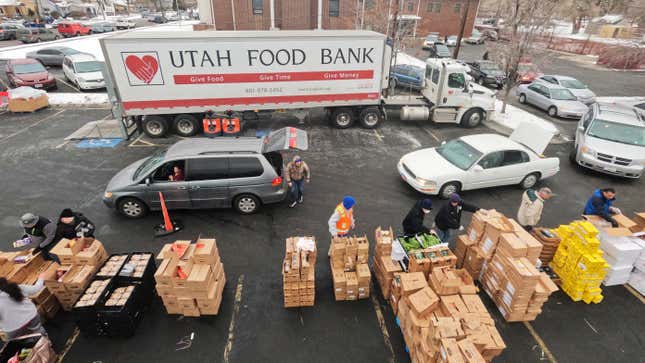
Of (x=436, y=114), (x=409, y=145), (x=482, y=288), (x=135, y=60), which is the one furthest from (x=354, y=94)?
(x=482, y=288)

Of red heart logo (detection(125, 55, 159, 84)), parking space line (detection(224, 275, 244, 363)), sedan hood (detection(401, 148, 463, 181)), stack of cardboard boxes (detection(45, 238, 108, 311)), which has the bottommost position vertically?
parking space line (detection(224, 275, 244, 363))

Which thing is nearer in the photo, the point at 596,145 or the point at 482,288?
the point at 482,288

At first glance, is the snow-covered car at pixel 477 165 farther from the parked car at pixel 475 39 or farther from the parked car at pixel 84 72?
the parked car at pixel 475 39

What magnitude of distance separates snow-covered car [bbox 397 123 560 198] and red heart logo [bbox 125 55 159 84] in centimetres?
967

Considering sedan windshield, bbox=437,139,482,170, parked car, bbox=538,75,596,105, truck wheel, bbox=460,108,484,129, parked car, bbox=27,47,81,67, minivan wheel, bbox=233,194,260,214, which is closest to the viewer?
minivan wheel, bbox=233,194,260,214

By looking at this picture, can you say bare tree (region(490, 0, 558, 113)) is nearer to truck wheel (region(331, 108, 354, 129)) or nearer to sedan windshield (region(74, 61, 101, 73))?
truck wheel (region(331, 108, 354, 129))

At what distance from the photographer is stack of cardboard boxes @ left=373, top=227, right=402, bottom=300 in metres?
5.97

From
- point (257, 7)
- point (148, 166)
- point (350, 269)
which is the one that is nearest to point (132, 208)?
point (148, 166)

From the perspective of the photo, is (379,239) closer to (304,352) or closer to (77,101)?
(304,352)

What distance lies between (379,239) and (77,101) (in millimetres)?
19710

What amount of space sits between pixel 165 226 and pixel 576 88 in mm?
22723

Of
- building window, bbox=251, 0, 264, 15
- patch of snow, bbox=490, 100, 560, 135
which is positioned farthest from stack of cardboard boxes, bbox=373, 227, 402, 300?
building window, bbox=251, 0, 264, 15

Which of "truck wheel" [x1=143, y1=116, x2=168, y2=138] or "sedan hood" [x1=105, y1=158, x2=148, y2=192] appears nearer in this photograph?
"sedan hood" [x1=105, y1=158, x2=148, y2=192]

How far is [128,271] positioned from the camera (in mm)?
5824
